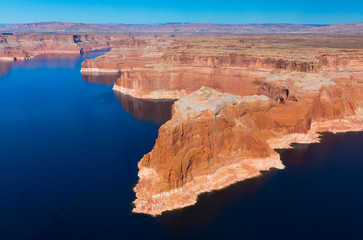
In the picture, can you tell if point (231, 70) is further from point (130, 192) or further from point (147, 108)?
point (130, 192)

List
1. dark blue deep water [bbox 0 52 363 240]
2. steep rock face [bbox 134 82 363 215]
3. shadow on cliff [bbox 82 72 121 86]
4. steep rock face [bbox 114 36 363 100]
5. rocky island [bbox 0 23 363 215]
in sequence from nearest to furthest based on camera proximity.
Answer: dark blue deep water [bbox 0 52 363 240] < steep rock face [bbox 134 82 363 215] < rocky island [bbox 0 23 363 215] < steep rock face [bbox 114 36 363 100] < shadow on cliff [bbox 82 72 121 86]

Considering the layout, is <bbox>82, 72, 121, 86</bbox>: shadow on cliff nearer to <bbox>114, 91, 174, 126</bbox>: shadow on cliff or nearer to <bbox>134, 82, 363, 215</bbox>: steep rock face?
<bbox>114, 91, 174, 126</bbox>: shadow on cliff

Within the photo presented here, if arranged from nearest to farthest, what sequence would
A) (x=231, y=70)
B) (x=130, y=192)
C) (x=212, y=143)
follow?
1. (x=130, y=192)
2. (x=212, y=143)
3. (x=231, y=70)

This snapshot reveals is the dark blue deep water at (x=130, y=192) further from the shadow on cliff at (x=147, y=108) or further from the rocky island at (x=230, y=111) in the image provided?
the shadow on cliff at (x=147, y=108)

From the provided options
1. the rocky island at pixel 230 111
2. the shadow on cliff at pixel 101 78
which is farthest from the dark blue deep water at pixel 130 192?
the shadow on cliff at pixel 101 78

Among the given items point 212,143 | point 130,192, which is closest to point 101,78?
point 212,143

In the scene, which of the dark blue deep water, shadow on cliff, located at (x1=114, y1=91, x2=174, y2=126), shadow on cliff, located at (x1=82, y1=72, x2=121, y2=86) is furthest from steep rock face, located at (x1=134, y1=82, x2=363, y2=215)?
shadow on cliff, located at (x1=82, y1=72, x2=121, y2=86)
